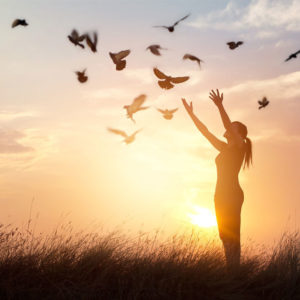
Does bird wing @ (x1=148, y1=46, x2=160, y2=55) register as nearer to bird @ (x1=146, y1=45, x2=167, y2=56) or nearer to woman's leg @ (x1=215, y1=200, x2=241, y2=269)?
bird @ (x1=146, y1=45, x2=167, y2=56)

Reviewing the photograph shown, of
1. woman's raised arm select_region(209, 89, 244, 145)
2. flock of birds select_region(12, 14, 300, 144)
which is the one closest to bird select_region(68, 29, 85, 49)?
flock of birds select_region(12, 14, 300, 144)

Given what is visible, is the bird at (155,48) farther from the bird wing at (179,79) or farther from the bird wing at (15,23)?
the bird wing at (15,23)

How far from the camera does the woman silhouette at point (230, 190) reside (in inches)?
286

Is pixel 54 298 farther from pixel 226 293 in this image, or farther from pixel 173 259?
pixel 226 293

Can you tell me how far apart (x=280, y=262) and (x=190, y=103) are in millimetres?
2758

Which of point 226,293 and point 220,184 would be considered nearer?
point 226,293

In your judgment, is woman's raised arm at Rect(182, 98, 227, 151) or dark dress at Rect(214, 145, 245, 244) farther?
woman's raised arm at Rect(182, 98, 227, 151)

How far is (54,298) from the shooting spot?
648 cm

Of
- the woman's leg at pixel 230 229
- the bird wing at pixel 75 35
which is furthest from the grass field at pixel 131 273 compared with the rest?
the bird wing at pixel 75 35

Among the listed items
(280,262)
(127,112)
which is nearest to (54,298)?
(127,112)

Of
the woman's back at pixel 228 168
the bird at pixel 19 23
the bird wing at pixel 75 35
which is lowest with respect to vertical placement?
the woman's back at pixel 228 168

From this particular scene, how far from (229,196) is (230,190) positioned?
0.09m

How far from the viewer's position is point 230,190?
728 cm

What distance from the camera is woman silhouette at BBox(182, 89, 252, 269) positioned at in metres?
7.25
